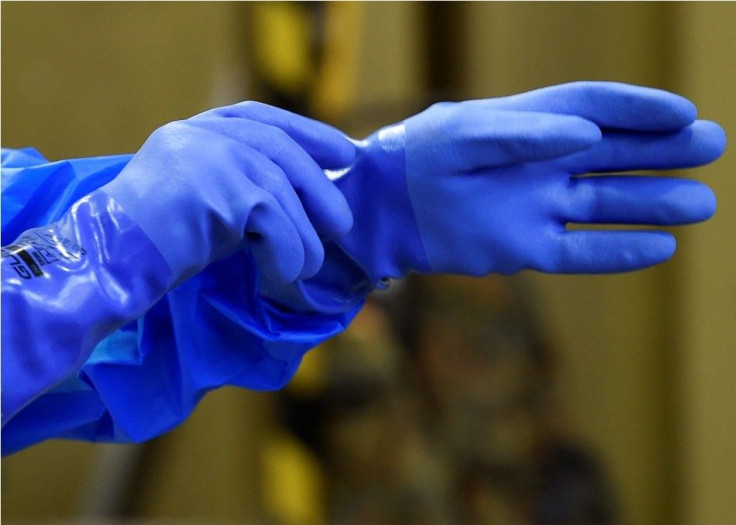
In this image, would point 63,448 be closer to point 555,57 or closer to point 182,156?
point 555,57

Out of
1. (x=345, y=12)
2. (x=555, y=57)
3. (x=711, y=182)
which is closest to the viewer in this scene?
(x=711, y=182)

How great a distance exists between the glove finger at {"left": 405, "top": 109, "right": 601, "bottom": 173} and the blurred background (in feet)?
3.40

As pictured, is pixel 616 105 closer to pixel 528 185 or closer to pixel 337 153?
pixel 528 185

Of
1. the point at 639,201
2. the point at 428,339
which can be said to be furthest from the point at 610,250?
the point at 428,339

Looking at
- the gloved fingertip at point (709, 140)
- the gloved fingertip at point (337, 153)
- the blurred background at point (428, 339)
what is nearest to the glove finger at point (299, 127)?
the gloved fingertip at point (337, 153)

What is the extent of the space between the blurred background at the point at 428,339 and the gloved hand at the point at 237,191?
1081 millimetres

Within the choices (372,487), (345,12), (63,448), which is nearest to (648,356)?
(372,487)

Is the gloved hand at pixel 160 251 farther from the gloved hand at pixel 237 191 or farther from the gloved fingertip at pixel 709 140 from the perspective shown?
the gloved fingertip at pixel 709 140

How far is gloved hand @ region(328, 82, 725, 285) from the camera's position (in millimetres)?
562

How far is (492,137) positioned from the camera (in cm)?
55

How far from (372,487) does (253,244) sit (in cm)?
123

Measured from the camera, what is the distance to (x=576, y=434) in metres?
1.71

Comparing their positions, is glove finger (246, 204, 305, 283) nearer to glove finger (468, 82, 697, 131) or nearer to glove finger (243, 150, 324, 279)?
glove finger (243, 150, 324, 279)

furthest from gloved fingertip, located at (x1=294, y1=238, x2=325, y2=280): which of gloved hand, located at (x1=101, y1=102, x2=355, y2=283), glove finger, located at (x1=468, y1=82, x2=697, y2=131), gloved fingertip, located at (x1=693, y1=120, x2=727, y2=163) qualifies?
gloved fingertip, located at (x1=693, y1=120, x2=727, y2=163)
